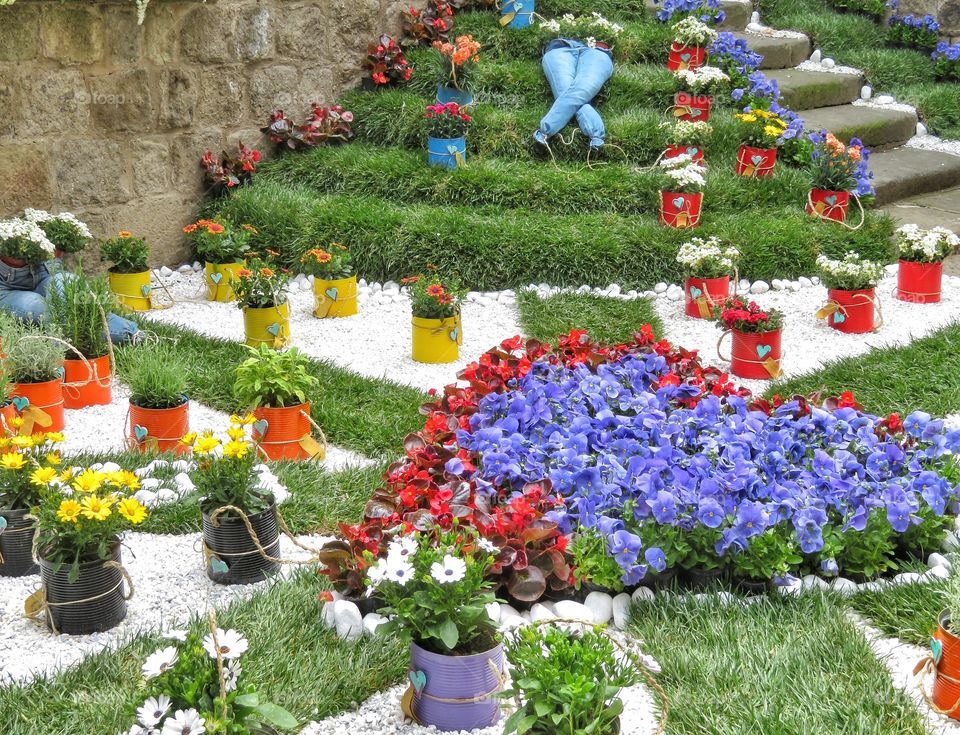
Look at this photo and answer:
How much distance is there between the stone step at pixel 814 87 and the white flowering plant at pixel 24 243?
5.56 metres

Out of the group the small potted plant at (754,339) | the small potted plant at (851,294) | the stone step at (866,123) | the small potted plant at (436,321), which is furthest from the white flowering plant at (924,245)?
the small potted plant at (436,321)

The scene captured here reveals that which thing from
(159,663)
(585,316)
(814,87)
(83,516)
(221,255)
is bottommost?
(585,316)

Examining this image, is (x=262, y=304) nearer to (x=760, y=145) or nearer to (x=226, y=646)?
(x=226, y=646)

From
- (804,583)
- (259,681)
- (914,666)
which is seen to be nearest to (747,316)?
(804,583)

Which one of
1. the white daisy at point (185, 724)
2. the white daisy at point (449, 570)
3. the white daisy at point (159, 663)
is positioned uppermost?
the white daisy at point (449, 570)

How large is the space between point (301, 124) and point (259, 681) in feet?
18.3

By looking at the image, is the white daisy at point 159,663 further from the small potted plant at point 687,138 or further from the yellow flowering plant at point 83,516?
the small potted plant at point 687,138

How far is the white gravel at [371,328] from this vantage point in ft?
17.0

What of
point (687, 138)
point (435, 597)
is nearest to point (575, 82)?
point (687, 138)

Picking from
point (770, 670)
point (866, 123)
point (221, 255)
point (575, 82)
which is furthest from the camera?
point (866, 123)

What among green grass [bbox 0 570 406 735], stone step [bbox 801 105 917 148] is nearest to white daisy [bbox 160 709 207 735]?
green grass [bbox 0 570 406 735]

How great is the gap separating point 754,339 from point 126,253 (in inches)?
135

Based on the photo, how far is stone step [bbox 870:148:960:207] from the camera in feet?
24.1

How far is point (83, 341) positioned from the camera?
4730mm
